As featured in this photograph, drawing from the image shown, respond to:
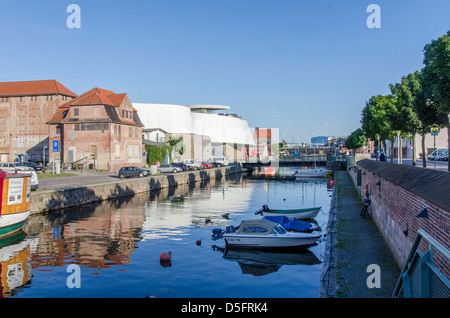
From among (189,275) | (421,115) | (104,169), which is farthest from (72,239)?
(104,169)

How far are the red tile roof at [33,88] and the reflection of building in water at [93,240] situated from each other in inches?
2323

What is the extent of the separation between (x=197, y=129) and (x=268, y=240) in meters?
108

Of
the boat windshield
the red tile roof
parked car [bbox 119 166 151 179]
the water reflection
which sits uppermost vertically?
the red tile roof

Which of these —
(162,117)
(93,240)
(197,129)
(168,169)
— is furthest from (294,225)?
(197,129)

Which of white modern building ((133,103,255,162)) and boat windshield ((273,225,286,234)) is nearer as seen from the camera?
boat windshield ((273,225,286,234))

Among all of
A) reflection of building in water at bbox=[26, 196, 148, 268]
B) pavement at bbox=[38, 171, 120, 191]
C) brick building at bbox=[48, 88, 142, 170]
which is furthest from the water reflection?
brick building at bbox=[48, 88, 142, 170]

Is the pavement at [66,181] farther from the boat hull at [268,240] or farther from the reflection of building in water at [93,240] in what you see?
the boat hull at [268,240]

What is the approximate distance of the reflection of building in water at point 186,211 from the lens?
93.3 feet

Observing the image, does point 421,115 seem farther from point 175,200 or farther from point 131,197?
point 131,197

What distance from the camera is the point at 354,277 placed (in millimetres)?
13812

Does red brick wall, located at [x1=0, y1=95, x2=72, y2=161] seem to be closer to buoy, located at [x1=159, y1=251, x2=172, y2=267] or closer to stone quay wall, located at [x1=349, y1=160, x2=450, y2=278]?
buoy, located at [x1=159, y1=251, x2=172, y2=267]

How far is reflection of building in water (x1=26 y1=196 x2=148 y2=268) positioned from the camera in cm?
1991

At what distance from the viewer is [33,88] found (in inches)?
3469

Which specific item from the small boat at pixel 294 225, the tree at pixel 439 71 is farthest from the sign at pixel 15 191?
the tree at pixel 439 71
